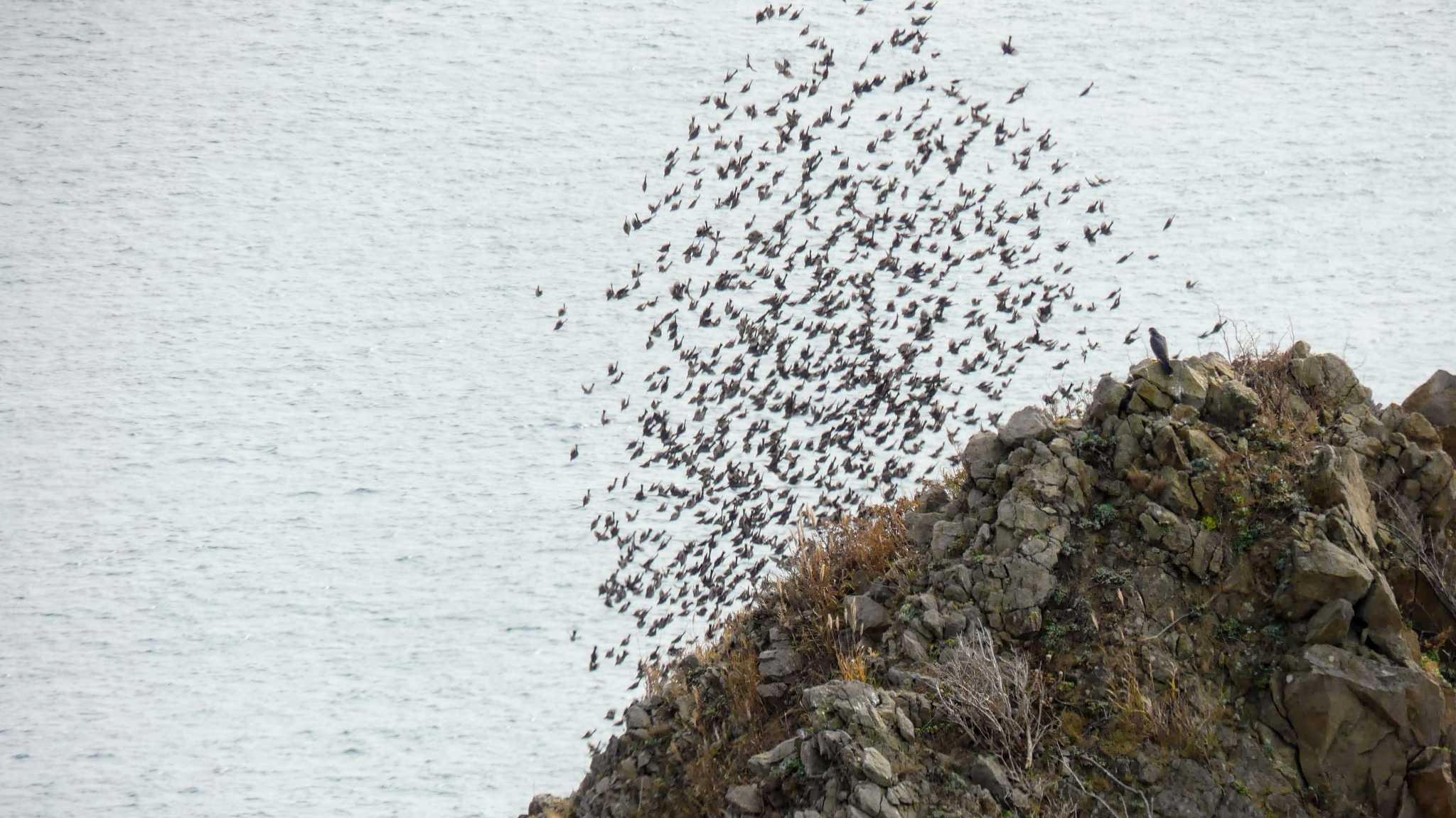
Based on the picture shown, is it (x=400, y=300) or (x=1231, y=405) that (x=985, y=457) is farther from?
(x=400, y=300)

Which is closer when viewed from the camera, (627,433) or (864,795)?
(864,795)

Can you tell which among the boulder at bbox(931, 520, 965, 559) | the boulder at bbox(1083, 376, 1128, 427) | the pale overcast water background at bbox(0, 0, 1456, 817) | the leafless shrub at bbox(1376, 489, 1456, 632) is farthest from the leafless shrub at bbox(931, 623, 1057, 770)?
the pale overcast water background at bbox(0, 0, 1456, 817)

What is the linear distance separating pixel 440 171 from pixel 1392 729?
2447 cm

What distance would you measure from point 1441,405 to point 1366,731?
3179 millimetres

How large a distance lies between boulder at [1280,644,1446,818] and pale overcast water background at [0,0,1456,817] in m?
8.57

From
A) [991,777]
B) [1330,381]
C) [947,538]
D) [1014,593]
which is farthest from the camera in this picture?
[1330,381]

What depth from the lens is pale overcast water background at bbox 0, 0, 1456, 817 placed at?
1406 centimetres

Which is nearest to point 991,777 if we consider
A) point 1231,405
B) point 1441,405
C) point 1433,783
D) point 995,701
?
point 995,701

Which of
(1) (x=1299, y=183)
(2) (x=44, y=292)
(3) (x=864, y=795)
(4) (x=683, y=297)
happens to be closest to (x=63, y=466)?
(2) (x=44, y=292)

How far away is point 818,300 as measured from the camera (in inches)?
A: 827

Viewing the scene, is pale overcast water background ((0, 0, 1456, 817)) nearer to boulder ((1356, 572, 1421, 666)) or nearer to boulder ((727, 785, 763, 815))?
boulder ((727, 785, 763, 815))

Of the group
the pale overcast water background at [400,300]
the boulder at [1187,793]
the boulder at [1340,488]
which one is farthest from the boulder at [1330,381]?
the pale overcast water background at [400,300]

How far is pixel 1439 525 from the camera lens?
23.2ft

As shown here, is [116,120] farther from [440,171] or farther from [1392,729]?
[1392,729]
